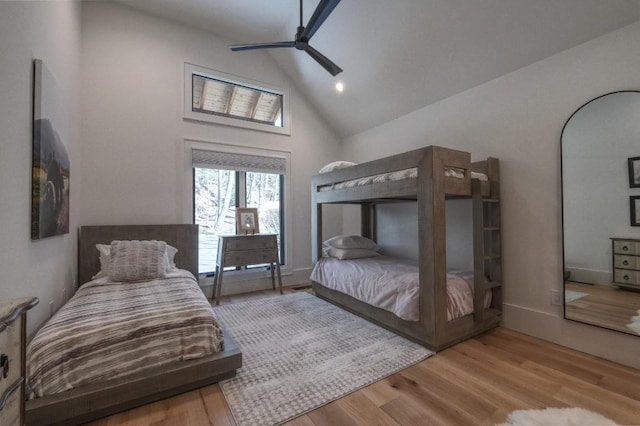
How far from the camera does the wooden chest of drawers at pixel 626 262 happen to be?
182 centimetres

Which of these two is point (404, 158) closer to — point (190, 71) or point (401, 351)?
point (401, 351)

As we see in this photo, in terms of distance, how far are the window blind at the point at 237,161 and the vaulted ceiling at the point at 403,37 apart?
4.13ft

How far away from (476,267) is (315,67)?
311cm

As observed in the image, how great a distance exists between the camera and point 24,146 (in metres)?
1.56

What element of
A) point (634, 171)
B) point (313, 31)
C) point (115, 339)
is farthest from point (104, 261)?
point (634, 171)

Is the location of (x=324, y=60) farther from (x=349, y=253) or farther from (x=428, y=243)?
(x=349, y=253)

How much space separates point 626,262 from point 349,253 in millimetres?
2266

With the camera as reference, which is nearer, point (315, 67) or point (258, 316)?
point (258, 316)

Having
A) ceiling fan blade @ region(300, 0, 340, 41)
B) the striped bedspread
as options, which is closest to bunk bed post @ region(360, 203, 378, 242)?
ceiling fan blade @ region(300, 0, 340, 41)

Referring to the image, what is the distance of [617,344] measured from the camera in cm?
188

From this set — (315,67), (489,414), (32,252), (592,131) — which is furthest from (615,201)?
(32,252)

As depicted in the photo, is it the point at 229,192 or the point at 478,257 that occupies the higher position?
the point at 229,192

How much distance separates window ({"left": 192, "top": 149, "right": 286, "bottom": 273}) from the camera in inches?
140

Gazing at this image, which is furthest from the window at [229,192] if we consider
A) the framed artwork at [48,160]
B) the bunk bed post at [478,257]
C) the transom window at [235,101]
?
the bunk bed post at [478,257]
